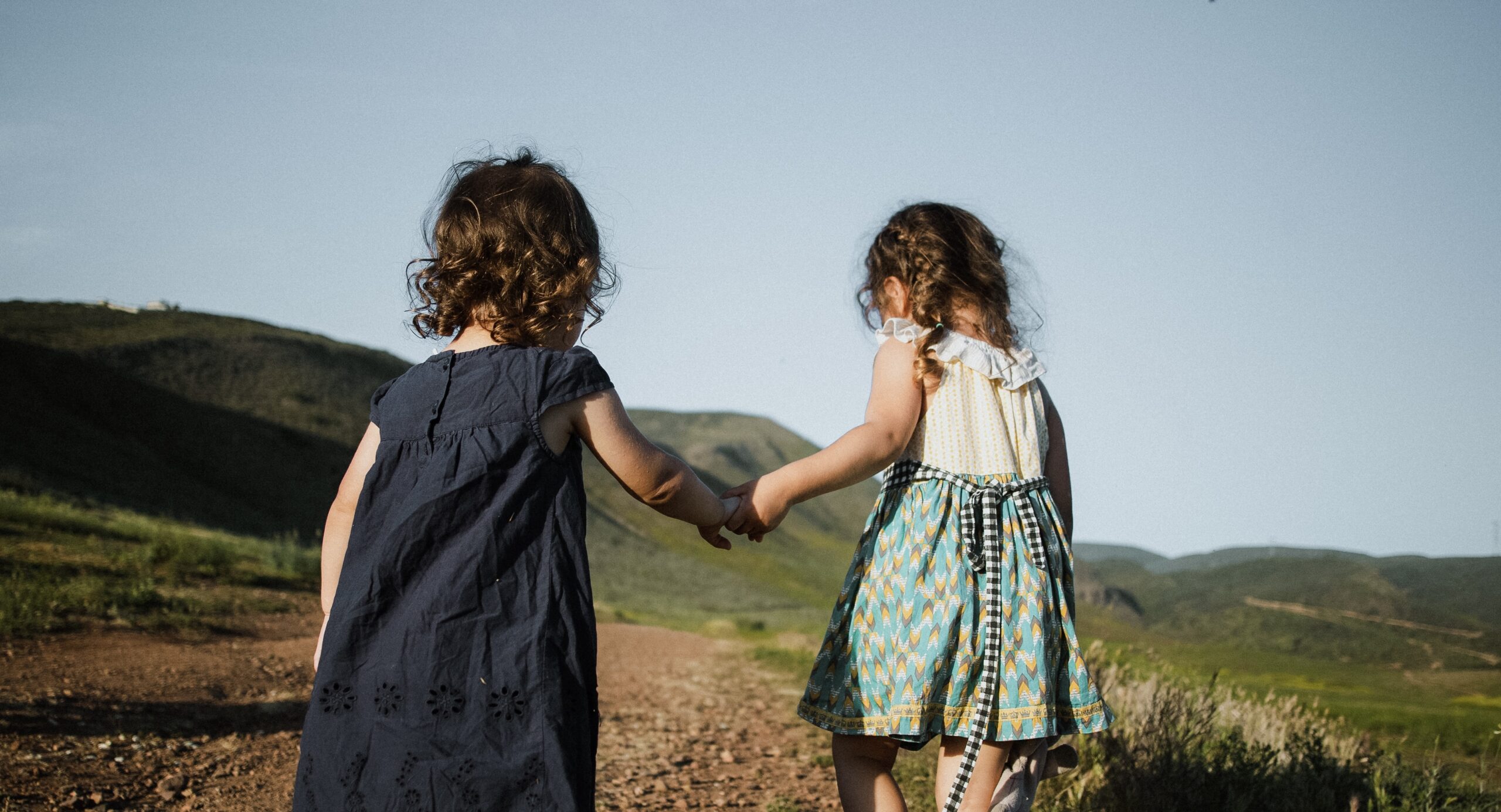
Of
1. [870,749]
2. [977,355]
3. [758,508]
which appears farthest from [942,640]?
[977,355]

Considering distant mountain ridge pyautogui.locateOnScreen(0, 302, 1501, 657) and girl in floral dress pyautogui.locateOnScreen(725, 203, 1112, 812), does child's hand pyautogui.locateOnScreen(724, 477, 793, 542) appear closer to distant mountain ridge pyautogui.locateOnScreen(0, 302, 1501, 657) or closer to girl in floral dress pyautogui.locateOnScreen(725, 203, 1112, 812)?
girl in floral dress pyautogui.locateOnScreen(725, 203, 1112, 812)

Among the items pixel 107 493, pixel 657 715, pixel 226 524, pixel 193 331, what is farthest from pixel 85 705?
pixel 193 331

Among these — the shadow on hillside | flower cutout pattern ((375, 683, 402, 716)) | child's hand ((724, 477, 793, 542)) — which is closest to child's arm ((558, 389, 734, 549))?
child's hand ((724, 477, 793, 542))

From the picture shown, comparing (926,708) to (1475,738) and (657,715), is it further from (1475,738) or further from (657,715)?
(1475,738)

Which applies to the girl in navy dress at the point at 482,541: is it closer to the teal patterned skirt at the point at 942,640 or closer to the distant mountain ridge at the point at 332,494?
the teal patterned skirt at the point at 942,640

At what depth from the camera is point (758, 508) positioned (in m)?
2.45

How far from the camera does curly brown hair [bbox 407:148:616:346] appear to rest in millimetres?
2191

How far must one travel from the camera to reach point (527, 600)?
6.51 ft

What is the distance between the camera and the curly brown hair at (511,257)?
2191 mm

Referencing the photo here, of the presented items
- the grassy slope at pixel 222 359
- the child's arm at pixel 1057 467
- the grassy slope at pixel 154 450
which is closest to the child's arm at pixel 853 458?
the child's arm at pixel 1057 467

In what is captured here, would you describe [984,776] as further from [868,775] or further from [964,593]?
[964,593]

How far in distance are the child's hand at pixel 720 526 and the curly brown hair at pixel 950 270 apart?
2.29 feet

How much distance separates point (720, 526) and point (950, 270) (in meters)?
0.93

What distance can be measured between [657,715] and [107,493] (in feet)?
53.5
